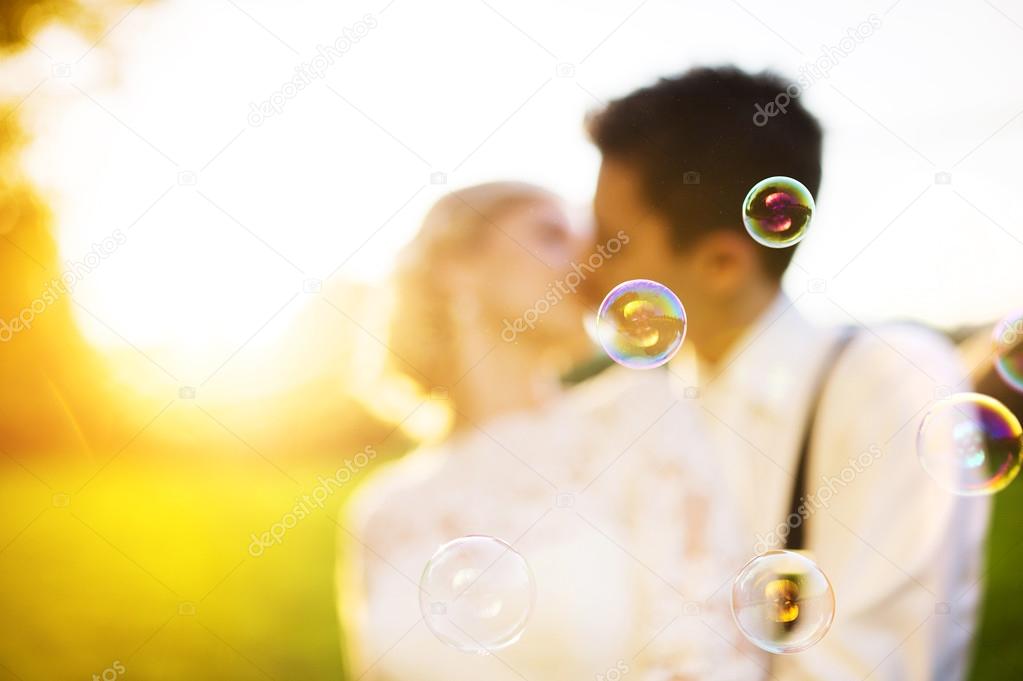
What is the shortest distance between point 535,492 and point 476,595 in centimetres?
54

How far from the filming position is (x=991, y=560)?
6484mm

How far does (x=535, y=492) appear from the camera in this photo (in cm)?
282

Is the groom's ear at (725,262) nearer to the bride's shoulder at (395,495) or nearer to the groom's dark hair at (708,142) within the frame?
the groom's dark hair at (708,142)

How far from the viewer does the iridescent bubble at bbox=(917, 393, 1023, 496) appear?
2.12 meters

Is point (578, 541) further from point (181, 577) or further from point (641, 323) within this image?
point (181, 577)

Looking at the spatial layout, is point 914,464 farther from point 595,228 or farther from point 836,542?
point 595,228

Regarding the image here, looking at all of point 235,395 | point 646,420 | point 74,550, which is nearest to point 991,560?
point 646,420

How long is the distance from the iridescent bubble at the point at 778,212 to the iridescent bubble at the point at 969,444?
0.64m

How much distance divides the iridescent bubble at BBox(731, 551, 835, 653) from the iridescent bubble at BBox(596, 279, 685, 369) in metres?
0.65

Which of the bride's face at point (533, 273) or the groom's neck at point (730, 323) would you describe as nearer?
the groom's neck at point (730, 323)

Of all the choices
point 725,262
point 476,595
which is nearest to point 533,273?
point 725,262

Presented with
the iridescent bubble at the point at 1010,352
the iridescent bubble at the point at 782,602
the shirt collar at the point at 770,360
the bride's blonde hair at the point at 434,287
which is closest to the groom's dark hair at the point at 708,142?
the shirt collar at the point at 770,360

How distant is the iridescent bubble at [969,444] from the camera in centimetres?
212

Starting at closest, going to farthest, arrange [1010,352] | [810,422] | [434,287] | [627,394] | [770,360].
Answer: [810,422] → [770,360] → [1010,352] → [627,394] → [434,287]
